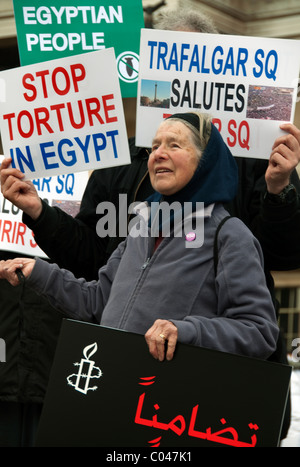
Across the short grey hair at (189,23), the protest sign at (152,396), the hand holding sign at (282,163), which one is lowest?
the protest sign at (152,396)

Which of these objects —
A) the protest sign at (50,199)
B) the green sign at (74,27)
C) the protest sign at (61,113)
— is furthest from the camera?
the protest sign at (50,199)

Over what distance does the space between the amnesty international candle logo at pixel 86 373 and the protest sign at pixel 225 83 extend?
1.19 m

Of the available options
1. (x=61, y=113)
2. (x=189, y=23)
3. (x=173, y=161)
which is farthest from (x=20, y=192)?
(x=189, y=23)

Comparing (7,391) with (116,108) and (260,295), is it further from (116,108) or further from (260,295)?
(260,295)

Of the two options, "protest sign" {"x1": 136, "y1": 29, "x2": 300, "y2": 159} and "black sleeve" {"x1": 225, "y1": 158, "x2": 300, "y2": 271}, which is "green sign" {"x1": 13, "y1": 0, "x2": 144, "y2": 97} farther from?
"black sleeve" {"x1": 225, "y1": 158, "x2": 300, "y2": 271}

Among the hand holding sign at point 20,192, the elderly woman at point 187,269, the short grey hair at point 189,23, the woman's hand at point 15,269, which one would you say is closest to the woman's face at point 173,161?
the elderly woman at point 187,269

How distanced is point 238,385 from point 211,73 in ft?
5.22

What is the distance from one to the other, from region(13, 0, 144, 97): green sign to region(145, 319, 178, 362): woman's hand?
2017mm

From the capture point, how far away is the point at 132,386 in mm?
3029

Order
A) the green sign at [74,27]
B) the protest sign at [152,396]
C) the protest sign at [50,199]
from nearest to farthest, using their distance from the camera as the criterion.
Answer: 1. the protest sign at [152,396]
2. the green sign at [74,27]
3. the protest sign at [50,199]

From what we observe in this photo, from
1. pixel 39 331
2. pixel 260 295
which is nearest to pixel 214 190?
pixel 260 295

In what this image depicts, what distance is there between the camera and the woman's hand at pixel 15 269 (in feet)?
11.6

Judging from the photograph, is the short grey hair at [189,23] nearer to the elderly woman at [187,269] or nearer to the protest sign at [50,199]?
the elderly woman at [187,269]

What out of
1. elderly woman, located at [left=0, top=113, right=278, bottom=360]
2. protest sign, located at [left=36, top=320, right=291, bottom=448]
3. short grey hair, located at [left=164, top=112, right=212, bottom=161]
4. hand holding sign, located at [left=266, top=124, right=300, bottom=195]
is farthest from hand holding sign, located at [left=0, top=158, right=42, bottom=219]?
hand holding sign, located at [left=266, top=124, right=300, bottom=195]
